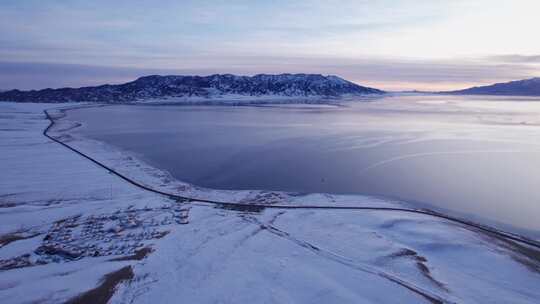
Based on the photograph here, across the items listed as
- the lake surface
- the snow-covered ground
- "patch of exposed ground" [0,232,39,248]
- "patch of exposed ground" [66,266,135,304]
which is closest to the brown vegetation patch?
the snow-covered ground

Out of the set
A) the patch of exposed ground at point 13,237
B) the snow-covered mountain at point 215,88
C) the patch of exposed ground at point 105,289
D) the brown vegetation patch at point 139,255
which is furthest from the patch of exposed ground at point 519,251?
the snow-covered mountain at point 215,88

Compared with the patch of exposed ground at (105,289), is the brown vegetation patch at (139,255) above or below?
above

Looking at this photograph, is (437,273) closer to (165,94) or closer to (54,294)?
(54,294)

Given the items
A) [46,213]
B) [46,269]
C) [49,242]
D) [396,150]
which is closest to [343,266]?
[46,269]

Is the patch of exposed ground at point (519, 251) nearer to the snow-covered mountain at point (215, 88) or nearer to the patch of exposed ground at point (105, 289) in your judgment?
the patch of exposed ground at point (105, 289)

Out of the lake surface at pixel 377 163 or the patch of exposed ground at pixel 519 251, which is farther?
the lake surface at pixel 377 163

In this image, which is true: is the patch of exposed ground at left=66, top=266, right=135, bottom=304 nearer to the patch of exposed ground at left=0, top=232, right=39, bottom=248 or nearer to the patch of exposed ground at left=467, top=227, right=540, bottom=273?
the patch of exposed ground at left=0, top=232, right=39, bottom=248

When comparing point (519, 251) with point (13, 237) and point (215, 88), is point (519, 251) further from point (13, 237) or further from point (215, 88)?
point (215, 88)

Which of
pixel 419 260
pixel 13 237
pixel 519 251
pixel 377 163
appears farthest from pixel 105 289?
pixel 377 163
